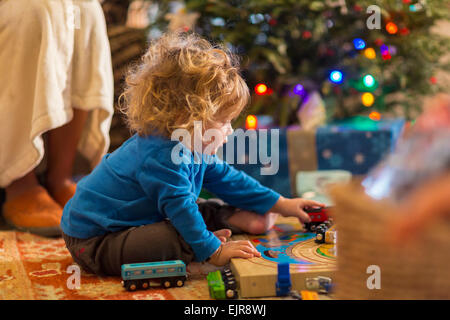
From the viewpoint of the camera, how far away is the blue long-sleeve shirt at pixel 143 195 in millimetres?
955

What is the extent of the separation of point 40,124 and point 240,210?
523 mm

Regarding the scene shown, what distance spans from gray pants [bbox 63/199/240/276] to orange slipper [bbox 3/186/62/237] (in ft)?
0.97

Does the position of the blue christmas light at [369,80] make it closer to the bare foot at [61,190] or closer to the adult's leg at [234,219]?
the adult's leg at [234,219]

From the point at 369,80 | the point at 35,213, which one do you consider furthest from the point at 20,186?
the point at 369,80

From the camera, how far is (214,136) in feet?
3.34

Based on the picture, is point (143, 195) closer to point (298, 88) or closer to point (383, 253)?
point (383, 253)

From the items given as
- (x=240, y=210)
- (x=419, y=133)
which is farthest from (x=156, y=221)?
(x=419, y=133)

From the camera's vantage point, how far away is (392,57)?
1858 millimetres

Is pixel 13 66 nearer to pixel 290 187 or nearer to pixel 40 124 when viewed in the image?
pixel 40 124

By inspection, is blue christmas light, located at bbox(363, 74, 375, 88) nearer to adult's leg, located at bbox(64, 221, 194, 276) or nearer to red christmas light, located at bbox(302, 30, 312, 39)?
red christmas light, located at bbox(302, 30, 312, 39)

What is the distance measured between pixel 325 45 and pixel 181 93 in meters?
1.02

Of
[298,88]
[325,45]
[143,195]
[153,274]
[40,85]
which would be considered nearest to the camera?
[153,274]

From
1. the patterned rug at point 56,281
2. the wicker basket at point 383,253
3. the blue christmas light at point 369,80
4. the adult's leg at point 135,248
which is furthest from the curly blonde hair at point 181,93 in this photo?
the blue christmas light at point 369,80

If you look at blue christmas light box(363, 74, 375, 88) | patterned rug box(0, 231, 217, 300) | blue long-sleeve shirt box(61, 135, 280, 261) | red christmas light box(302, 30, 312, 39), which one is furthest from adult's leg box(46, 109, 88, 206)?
blue christmas light box(363, 74, 375, 88)
